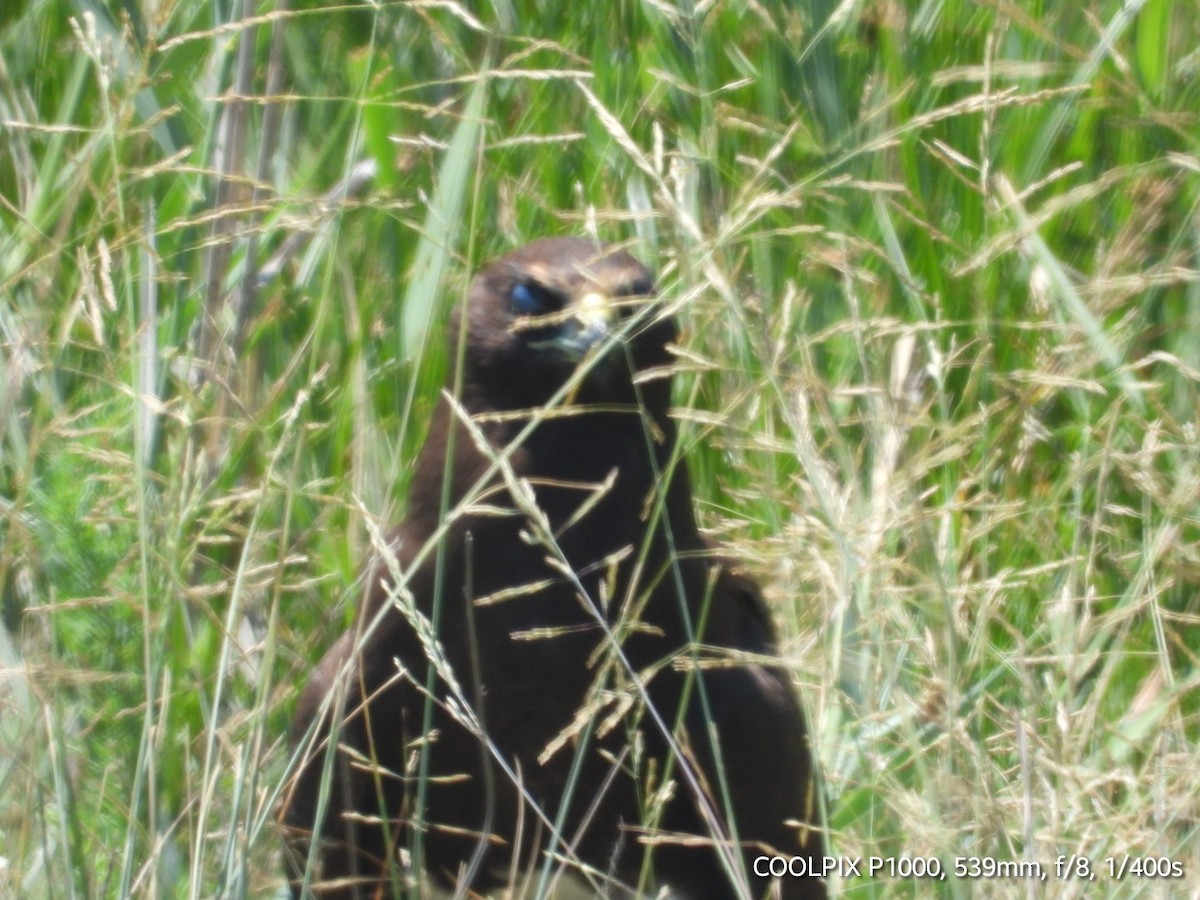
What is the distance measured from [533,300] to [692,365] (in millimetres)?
554

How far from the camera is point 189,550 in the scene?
6.91 ft

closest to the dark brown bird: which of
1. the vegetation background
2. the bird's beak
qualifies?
the bird's beak

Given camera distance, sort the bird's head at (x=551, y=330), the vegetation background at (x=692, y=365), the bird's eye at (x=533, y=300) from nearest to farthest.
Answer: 1. the vegetation background at (x=692, y=365)
2. the bird's head at (x=551, y=330)
3. the bird's eye at (x=533, y=300)

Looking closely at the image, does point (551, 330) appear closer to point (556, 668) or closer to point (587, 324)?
point (587, 324)

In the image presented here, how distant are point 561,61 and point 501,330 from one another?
627mm

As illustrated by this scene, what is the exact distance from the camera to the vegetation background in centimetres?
210

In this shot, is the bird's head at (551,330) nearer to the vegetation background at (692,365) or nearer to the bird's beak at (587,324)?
the bird's beak at (587,324)

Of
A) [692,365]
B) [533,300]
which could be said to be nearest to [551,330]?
[533,300]

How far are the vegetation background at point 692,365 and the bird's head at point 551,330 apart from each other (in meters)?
0.12

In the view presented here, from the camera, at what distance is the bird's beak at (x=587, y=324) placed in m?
2.80

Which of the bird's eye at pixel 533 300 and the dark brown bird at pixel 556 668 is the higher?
the bird's eye at pixel 533 300

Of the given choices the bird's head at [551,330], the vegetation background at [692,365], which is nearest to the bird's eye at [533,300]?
the bird's head at [551,330]

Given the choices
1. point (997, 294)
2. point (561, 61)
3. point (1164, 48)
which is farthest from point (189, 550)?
point (1164, 48)

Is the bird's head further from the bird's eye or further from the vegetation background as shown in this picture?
the vegetation background
